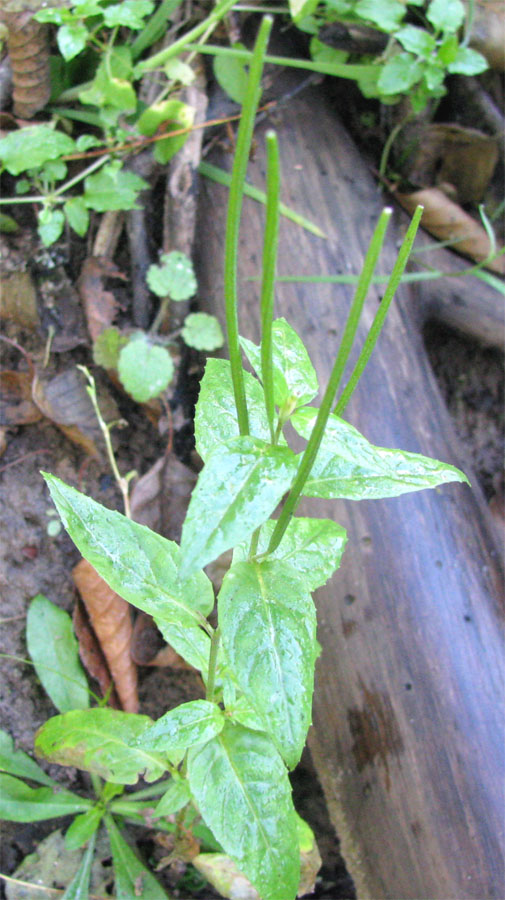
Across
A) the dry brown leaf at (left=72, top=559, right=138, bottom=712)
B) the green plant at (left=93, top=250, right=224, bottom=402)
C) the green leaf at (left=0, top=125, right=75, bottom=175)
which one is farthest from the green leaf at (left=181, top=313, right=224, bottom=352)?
the dry brown leaf at (left=72, top=559, right=138, bottom=712)

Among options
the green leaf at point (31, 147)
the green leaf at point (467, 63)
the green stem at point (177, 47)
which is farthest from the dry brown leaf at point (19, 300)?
the green leaf at point (467, 63)

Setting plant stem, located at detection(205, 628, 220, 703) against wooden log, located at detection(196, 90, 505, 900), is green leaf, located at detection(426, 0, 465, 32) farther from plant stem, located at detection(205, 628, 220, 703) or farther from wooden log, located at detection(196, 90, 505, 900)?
plant stem, located at detection(205, 628, 220, 703)

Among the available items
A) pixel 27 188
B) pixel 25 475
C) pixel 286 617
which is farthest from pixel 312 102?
pixel 286 617

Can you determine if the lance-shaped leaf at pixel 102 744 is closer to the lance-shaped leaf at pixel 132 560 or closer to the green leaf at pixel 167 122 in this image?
the lance-shaped leaf at pixel 132 560

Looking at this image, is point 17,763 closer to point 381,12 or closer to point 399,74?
point 399,74

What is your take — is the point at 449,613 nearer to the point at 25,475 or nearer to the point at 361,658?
the point at 361,658
